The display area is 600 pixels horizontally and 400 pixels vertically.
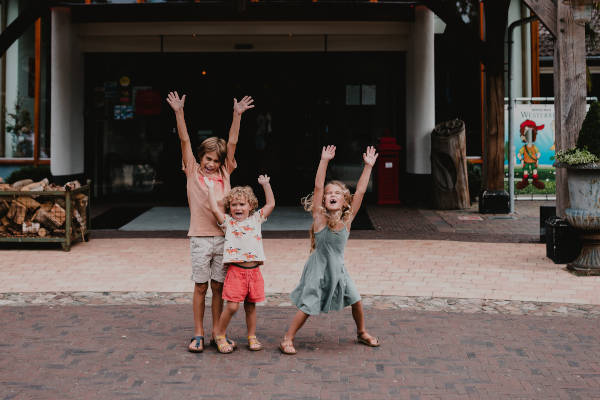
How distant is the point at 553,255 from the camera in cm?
891

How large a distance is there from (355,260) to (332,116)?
7960 mm

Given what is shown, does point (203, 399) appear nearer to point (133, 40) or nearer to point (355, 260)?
point (355, 260)

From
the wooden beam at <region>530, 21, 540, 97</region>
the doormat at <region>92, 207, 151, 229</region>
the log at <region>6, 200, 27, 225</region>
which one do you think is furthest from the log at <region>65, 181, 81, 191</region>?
the wooden beam at <region>530, 21, 540, 97</region>

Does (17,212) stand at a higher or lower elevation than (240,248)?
higher

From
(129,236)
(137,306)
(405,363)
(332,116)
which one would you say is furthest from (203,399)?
(332,116)

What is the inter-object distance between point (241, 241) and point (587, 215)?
15.1ft

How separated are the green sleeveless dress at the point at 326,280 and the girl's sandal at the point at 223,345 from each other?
569mm

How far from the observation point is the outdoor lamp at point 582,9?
8.37 metres

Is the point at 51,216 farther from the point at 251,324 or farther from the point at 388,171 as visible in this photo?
the point at 388,171

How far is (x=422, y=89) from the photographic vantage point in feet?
51.2

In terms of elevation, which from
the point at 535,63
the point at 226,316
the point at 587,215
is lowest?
the point at 226,316

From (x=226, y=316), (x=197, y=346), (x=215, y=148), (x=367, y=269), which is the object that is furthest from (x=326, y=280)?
(x=367, y=269)

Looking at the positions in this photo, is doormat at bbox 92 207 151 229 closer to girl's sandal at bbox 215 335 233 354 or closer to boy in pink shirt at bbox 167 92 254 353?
boy in pink shirt at bbox 167 92 254 353

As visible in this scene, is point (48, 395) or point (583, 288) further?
point (583, 288)
